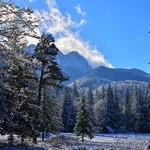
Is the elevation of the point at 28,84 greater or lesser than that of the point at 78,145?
greater

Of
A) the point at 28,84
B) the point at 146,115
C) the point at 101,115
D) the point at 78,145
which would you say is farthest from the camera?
the point at 146,115

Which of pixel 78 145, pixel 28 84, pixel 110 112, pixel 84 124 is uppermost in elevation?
pixel 110 112

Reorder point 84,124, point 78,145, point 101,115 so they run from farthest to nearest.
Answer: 1. point 101,115
2. point 84,124
3. point 78,145

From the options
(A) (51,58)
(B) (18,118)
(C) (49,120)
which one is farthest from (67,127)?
(B) (18,118)

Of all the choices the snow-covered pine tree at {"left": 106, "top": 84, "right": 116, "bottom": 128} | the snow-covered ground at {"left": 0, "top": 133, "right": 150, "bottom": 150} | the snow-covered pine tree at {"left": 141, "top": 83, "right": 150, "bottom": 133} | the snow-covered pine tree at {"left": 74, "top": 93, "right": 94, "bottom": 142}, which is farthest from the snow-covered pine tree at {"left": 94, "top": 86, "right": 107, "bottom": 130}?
the snow-covered ground at {"left": 0, "top": 133, "right": 150, "bottom": 150}

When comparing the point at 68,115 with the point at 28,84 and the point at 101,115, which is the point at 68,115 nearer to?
the point at 101,115

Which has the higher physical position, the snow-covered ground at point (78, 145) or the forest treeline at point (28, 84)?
the forest treeline at point (28, 84)

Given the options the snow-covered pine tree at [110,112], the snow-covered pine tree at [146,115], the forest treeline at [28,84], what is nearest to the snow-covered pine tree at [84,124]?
the forest treeline at [28,84]

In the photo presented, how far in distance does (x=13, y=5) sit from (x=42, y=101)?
25.8m

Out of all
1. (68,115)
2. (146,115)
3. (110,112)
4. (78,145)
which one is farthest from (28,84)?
(146,115)

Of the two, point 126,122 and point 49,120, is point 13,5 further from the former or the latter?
point 126,122

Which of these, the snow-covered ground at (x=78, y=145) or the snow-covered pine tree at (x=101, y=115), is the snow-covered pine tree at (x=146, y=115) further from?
the snow-covered ground at (x=78, y=145)

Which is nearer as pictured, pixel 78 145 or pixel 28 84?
Answer: pixel 28 84

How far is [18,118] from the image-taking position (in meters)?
17.2
